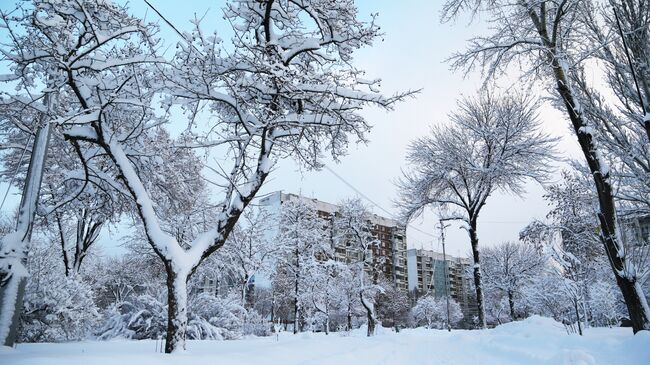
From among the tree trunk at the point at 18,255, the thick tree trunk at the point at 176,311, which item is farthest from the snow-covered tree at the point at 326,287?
the tree trunk at the point at 18,255

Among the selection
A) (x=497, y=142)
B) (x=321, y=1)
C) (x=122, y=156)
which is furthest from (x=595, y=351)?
(x=497, y=142)

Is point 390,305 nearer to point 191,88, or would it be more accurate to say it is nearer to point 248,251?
point 248,251

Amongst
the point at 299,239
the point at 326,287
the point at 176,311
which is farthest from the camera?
the point at 326,287

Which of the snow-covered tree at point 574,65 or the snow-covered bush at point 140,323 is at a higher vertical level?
the snow-covered tree at point 574,65

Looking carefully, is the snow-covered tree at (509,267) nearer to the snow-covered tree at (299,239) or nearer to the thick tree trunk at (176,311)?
the snow-covered tree at (299,239)

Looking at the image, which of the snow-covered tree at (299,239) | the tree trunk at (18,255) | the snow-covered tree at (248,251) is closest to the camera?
the tree trunk at (18,255)

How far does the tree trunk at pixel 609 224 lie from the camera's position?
6113 mm

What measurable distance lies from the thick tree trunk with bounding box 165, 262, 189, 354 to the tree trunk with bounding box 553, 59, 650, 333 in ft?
24.6

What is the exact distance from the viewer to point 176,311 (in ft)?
17.5

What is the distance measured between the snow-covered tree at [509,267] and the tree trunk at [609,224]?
37704 millimetres

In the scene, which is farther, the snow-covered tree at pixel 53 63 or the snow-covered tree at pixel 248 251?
A: the snow-covered tree at pixel 248 251

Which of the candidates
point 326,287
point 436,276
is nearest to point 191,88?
point 326,287

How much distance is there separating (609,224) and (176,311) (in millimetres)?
7767

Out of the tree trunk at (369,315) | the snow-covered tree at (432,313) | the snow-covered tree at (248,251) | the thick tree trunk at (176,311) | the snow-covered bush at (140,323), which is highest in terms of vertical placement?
the snow-covered tree at (248,251)
